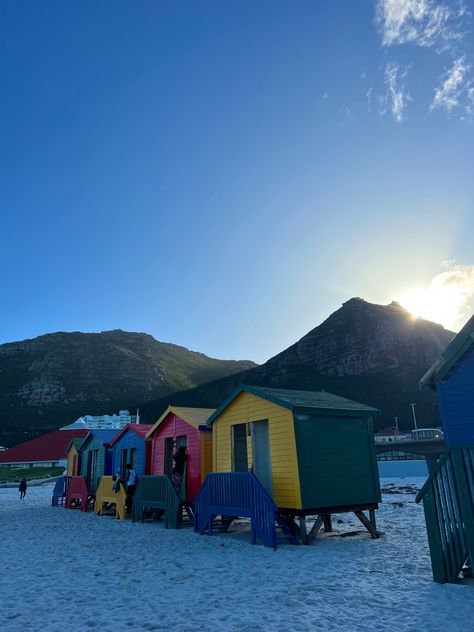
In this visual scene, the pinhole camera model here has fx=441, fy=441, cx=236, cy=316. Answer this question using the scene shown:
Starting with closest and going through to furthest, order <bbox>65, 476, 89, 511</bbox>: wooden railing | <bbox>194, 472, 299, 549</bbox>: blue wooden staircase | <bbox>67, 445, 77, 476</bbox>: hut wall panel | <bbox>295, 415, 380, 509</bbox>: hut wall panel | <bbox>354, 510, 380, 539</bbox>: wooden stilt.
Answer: <bbox>194, 472, 299, 549</bbox>: blue wooden staircase, <bbox>295, 415, 380, 509</bbox>: hut wall panel, <bbox>354, 510, 380, 539</bbox>: wooden stilt, <bbox>65, 476, 89, 511</bbox>: wooden railing, <bbox>67, 445, 77, 476</bbox>: hut wall panel

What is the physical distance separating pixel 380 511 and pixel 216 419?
28.9 feet

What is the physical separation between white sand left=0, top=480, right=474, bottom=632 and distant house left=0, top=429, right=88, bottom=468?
57991 mm

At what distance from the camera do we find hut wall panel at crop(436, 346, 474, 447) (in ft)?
29.9

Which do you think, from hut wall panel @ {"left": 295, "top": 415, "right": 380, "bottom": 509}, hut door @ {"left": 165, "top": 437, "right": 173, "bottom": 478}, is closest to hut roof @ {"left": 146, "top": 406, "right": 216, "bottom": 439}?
hut door @ {"left": 165, "top": 437, "right": 173, "bottom": 478}

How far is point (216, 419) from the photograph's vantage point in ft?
52.5

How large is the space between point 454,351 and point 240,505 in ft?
23.8

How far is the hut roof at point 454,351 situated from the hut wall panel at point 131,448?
1488 centimetres

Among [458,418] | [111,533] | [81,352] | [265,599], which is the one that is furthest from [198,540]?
[81,352]

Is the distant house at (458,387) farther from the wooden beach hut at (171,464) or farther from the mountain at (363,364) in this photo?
the mountain at (363,364)

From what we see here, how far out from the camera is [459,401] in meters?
9.33

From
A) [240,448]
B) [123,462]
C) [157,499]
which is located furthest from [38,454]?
[240,448]

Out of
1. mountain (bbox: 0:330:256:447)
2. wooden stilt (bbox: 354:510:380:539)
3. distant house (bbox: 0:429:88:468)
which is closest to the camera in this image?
wooden stilt (bbox: 354:510:380:539)

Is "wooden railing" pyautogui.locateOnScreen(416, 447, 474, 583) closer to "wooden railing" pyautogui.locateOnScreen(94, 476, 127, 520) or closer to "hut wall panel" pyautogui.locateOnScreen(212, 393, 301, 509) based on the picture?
"hut wall panel" pyautogui.locateOnScreen(212, 393, 301, 509)

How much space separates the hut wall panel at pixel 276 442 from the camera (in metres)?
12.1
